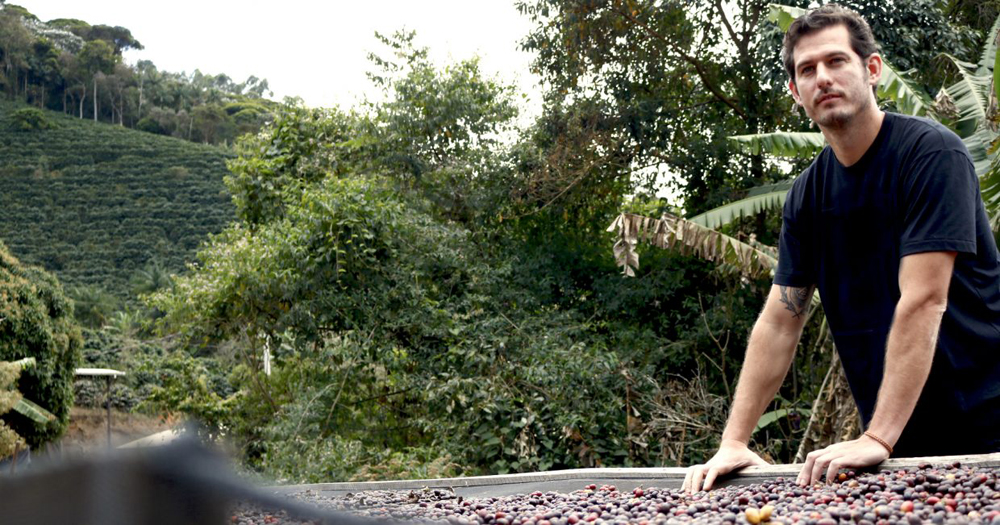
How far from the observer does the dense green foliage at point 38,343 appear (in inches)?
691

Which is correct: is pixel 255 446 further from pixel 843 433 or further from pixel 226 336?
pixel 843 433

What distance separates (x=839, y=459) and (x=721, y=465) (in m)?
0.31

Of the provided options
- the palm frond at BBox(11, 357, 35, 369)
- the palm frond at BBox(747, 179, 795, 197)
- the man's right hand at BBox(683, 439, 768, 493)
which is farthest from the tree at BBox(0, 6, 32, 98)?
the man's right hand at BBox(683, 439, 768, 493)

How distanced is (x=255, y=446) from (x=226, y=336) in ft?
4.38

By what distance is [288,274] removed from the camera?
931 cm

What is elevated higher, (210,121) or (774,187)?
(210,121)

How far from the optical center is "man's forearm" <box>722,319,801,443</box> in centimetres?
225

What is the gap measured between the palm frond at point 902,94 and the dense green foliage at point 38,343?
15.9 meters

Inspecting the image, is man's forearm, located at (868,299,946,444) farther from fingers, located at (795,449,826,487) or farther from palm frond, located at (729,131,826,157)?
palm frond, located at (729,131,826,157)

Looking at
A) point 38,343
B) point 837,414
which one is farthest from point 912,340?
point 38,343

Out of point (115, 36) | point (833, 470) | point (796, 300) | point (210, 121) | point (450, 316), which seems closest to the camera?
point (833, 470)

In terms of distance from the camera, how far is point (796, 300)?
7.62 ft

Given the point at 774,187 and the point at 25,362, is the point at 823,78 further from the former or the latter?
the point at 25,362

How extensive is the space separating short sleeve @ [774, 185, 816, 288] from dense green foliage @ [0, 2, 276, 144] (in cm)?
6105
